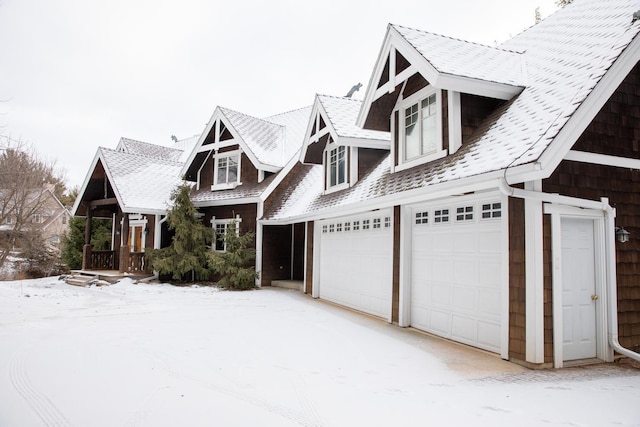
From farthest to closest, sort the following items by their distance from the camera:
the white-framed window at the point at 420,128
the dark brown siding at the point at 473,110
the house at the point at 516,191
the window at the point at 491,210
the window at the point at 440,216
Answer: the white-framed window at the point at 420,128 < the dark brown siding at the point at 473,110 < the window at the point at 440,216 < the window at the point at 491,210 < the house at the point at 516,191

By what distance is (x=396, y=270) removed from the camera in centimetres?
805

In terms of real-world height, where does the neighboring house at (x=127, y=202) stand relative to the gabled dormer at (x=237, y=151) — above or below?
below

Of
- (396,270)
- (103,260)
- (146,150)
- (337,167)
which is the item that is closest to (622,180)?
(396,270)

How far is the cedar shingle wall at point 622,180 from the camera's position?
18.4ft

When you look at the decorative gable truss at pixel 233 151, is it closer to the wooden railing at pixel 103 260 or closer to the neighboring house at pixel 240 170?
the neighboring house at pixel 240 170

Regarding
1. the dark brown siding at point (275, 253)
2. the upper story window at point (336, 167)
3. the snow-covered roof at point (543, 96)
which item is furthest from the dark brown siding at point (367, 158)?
the dark brown siding at point (275, 253)

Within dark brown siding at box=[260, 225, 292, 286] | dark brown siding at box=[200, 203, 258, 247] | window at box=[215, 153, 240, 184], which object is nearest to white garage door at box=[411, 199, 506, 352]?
dark brown siding at box=[260, 225, 292, 286]

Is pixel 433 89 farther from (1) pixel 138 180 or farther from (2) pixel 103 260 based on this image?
(2) pixel 103 260

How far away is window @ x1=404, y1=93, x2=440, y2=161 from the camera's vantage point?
7855mm

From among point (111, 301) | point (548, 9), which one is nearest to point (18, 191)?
point (111, 301)

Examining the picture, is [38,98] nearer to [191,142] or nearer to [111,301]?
[111,301]

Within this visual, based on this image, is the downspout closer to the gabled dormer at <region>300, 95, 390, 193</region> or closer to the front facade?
the front facade

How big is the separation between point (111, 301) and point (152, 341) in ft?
17.3

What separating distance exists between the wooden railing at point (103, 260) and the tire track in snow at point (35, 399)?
12.4 meters
